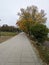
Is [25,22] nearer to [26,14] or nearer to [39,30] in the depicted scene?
[26,14]

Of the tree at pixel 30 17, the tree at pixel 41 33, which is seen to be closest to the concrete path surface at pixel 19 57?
the tree at pixel 41 33

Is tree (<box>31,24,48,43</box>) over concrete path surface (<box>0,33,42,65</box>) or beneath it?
over

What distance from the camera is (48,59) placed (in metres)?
10.9

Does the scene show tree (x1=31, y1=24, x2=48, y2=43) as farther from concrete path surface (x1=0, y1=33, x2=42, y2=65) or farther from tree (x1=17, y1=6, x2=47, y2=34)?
tree (x1=17, y1=6, x2=47, y2=34)

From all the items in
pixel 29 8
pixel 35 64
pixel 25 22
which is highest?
pixel 29 8

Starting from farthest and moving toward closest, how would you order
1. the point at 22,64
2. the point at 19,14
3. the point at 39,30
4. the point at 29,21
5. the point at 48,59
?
the point at 19,14 < the point at 29,21 < the point at 39,30 < the point at 48,59 < the point at 22,64

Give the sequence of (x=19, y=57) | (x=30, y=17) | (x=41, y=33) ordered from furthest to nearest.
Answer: (x=30, y=17), (x=41, y=33), (x=19, y=57)

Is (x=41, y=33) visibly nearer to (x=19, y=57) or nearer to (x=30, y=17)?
(x=19, y=57)

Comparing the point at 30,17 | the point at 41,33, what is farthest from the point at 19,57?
the point at 30,17

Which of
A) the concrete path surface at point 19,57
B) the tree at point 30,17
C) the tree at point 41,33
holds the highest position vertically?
the tree at point 30,17

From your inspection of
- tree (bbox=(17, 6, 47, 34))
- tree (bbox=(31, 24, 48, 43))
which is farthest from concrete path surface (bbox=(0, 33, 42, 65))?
tree (bbox=(17, 6, 47, 34))

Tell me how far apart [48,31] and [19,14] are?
37.3 metres

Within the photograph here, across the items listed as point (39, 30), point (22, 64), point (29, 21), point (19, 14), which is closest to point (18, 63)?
point (22, 64)

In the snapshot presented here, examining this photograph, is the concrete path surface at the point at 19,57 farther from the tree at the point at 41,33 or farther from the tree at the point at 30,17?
the tree at the point at 30,17
